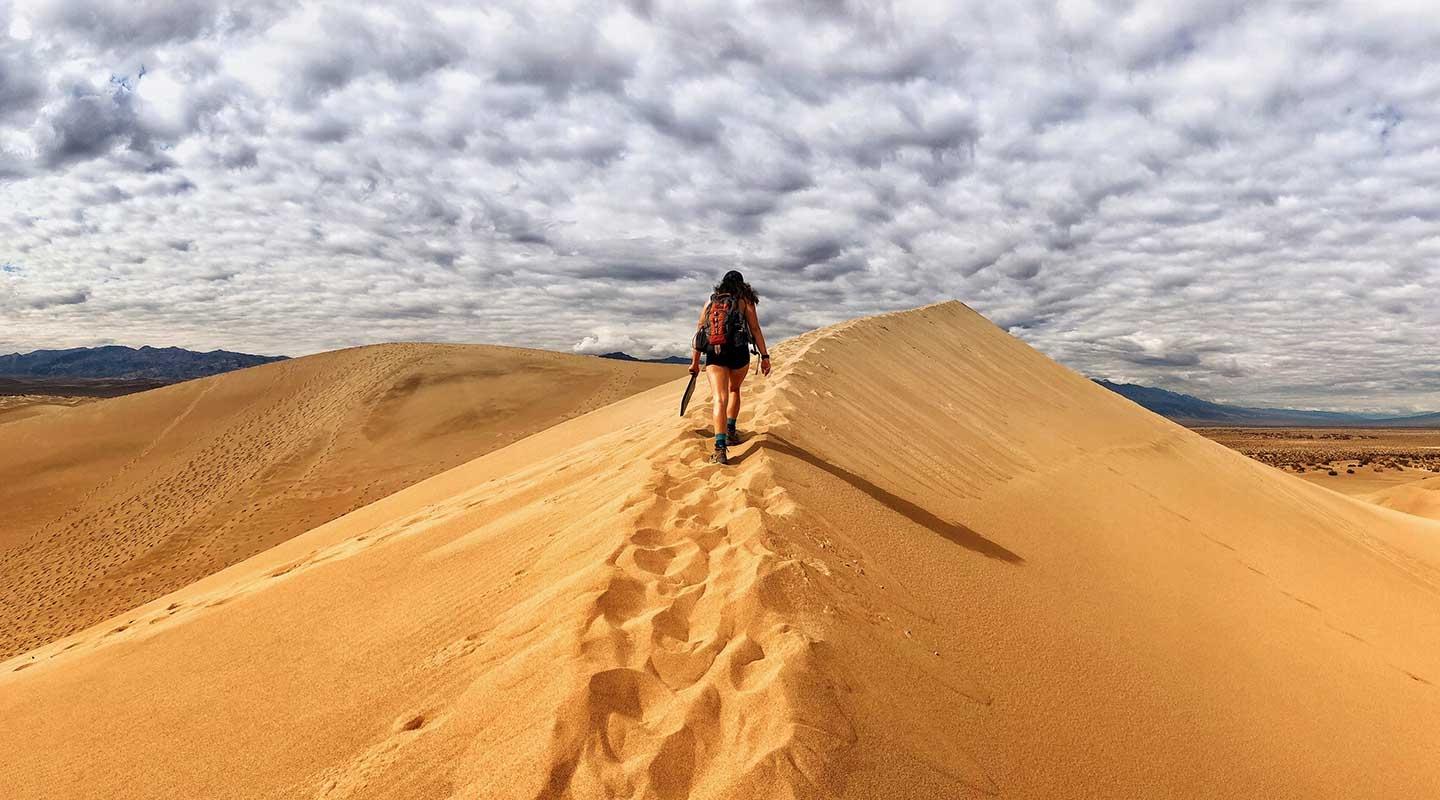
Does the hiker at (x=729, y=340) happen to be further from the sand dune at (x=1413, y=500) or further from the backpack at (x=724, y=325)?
the sand dune at (x=1413, y=500)

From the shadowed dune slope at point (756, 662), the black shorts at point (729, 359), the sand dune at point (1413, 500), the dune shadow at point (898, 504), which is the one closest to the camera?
the shadowed dune slope at point (756, 662)

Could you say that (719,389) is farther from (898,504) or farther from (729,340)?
Result: (898,504)

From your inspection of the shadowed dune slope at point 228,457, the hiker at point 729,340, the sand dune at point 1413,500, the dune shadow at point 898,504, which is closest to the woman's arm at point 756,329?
the hiker at point 729,340

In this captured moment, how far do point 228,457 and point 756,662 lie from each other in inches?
1052

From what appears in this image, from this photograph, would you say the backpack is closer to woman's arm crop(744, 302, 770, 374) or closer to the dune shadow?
woman's arm crop(744, 302, 770, 374)

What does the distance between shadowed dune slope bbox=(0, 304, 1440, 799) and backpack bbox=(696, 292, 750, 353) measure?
31.7 inches

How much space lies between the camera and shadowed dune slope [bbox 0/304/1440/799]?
6.78 feet

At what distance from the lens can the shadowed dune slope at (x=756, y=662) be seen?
2.07m

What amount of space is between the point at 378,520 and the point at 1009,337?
12601mm

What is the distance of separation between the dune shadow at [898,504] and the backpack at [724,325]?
0.81 meters

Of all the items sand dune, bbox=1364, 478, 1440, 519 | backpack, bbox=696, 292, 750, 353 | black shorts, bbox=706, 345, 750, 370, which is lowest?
sand dune, bbox=1364, 478, 1440, 519

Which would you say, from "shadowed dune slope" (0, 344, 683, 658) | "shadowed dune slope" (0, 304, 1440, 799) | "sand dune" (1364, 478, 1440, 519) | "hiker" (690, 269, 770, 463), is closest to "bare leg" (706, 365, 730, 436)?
"hiker" (690, 269, 770, 463)

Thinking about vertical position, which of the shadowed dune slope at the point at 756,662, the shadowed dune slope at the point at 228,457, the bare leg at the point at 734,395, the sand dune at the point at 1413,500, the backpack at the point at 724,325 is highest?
the backpack at the point at 724,325

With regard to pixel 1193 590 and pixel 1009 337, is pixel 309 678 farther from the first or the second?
pixel 1009 337
